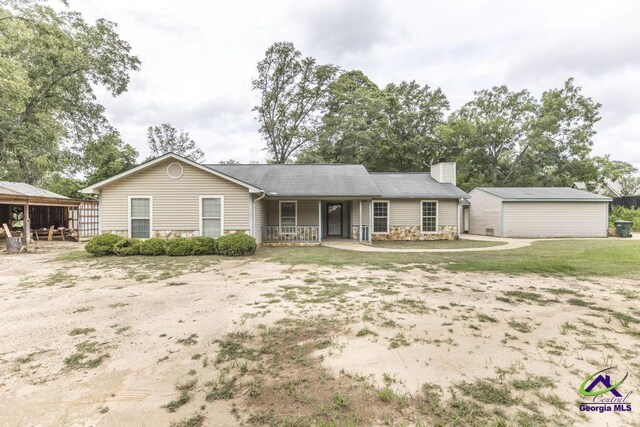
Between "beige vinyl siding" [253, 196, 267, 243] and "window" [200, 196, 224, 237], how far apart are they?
136 centimetres

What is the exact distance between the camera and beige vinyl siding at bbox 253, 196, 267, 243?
39.8ft

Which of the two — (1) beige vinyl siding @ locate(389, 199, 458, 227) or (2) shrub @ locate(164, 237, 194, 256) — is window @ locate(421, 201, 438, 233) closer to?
(1) beige vinyl siding @ locate(389, 199, 458, 227)

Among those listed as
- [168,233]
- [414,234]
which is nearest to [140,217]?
[168,233]

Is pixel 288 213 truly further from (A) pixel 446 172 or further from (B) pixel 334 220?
(A) pixel 446 172

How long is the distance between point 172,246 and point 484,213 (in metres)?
17.7

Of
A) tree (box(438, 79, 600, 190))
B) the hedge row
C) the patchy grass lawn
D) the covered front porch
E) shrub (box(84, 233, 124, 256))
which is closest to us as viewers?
shrub (box(84, 233, 124, 256))

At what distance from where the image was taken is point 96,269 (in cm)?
770

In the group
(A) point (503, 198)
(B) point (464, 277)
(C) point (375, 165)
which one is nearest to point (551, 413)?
(B) point (464, 277)

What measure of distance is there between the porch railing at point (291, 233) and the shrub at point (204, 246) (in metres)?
3.75

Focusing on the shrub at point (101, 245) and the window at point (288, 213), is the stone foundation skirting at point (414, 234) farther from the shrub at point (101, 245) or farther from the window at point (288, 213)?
the shrub at point (101, 245)

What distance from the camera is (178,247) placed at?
9.91 metres

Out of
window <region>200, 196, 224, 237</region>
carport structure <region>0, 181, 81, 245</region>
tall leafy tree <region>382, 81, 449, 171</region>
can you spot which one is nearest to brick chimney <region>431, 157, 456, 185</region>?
tall leafy tree <region>382, 81, 449, 171</region>

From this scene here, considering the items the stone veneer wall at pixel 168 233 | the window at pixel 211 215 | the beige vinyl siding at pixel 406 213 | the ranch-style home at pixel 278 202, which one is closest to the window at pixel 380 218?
the ranch-style home at pixel 278 202

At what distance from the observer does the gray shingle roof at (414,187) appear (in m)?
15.0
